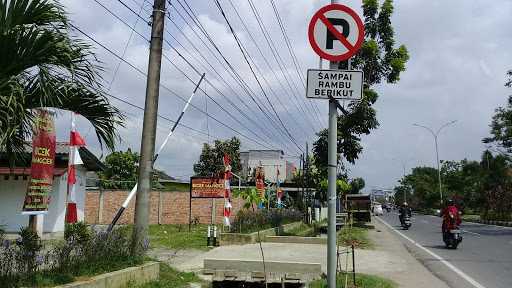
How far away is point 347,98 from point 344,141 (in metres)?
19.6

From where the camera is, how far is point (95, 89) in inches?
267

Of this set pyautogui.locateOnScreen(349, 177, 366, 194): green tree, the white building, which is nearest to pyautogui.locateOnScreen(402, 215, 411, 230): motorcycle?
pyautogui.locateOnScreen(349, 177, 366, 194): green tree

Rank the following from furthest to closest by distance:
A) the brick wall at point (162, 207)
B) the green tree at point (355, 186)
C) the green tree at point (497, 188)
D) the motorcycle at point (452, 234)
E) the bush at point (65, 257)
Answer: the green tree at point (497, 188) → the green tree at point (355, 186) → the brick wall at point (162, 207) → the motorcycle at point (452, 234) → the bush at point (65, 257)

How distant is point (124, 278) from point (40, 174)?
79.4 inches

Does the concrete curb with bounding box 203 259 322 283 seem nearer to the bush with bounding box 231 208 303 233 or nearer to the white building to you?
the bush with bounding box 231 208 303 233

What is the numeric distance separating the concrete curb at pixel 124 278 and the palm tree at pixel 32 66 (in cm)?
196

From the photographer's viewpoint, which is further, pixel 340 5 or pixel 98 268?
pixel 98 268

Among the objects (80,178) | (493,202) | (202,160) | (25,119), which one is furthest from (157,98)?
(202,160)

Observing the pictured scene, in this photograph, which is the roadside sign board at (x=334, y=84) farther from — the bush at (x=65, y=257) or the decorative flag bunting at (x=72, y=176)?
the decorative flag bunting at (x=72, y=176)

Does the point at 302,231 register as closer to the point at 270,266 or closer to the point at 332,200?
the point at 270,266

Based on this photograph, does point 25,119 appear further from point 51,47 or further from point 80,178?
point 80,178

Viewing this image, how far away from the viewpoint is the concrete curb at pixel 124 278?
23.1ft

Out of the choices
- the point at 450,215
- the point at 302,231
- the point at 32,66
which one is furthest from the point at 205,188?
the point at 32,66

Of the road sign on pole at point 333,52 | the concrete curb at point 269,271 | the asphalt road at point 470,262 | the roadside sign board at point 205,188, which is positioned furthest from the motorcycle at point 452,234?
the road sign on pole at point 333,52
